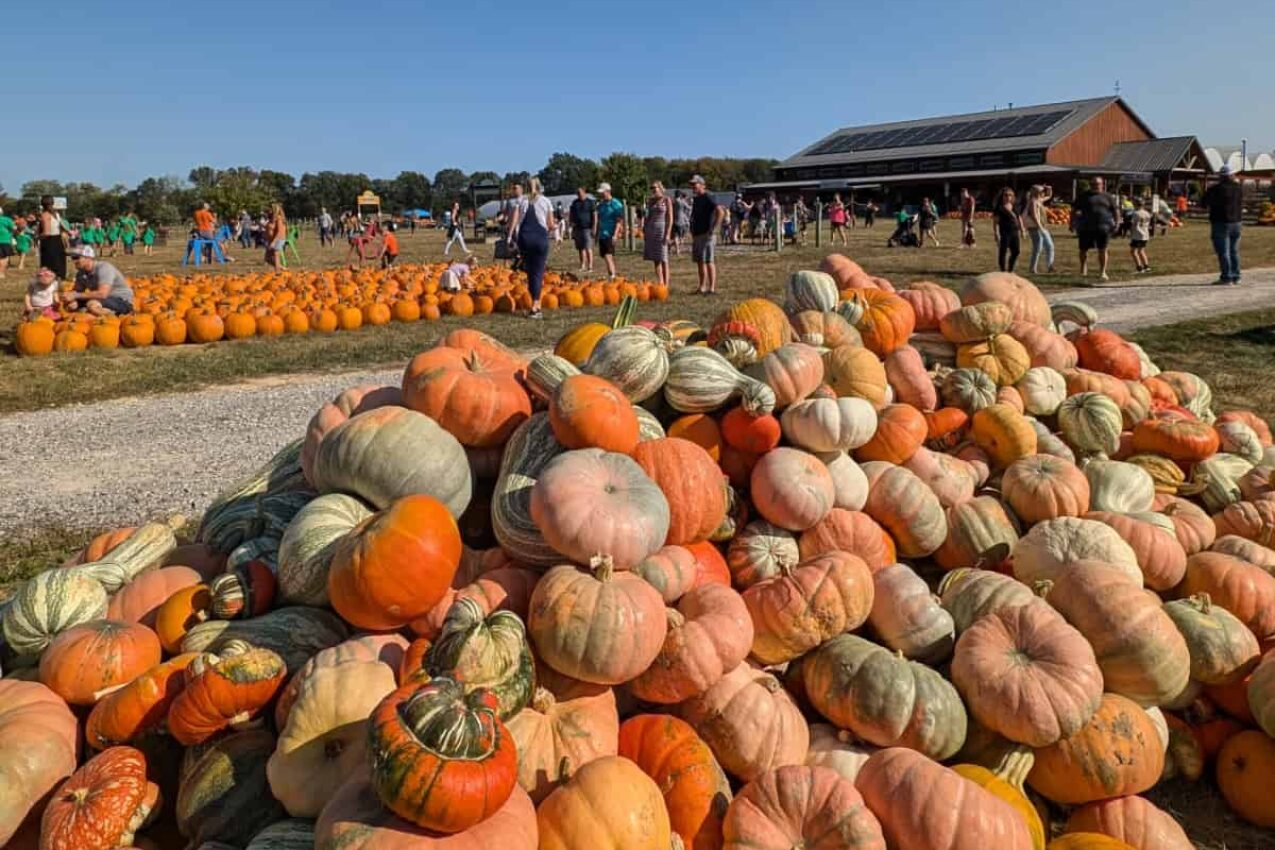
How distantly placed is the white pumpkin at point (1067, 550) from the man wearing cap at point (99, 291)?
11637 mm

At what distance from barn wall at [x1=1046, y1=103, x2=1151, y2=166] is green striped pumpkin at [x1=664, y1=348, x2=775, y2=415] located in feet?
183

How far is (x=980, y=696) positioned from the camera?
102 inches

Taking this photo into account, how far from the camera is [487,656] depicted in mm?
2254

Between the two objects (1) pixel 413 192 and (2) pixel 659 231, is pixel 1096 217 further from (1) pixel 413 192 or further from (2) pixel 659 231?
(1) pixel 413 192

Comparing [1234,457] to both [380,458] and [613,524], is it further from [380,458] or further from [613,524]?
[380,458]

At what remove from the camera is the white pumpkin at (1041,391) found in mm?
4270

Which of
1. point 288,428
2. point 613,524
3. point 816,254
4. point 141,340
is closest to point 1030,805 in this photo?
point 613,524

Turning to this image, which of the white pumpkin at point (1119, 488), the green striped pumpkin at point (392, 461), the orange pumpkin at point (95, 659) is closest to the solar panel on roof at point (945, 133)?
the white pumpkin at point (1119, 488)

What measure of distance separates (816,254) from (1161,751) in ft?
71.5

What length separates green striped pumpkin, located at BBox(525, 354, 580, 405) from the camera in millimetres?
3342

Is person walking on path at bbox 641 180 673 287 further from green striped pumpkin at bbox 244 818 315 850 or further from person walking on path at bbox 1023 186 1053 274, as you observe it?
green striped pumpkin at bbox 244 818 315 850

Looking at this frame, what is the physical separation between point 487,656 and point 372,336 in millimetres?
9658

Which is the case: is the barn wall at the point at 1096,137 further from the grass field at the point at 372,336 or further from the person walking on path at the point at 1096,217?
the person walking on path at the point at 1096,217

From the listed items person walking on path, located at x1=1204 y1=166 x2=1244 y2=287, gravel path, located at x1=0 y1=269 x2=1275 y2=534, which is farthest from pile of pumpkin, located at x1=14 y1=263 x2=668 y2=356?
person walking on path, located at x1=1204 y1=166 x2=1244 y2=287
